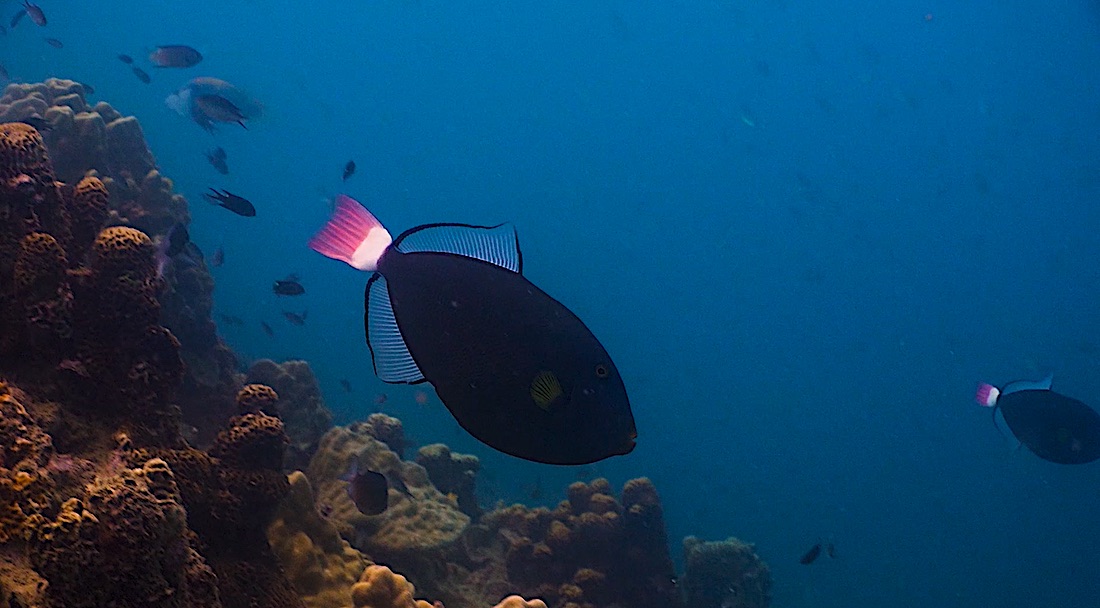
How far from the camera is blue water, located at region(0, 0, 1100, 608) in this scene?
2357 inches

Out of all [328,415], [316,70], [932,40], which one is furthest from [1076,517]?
[316,70]

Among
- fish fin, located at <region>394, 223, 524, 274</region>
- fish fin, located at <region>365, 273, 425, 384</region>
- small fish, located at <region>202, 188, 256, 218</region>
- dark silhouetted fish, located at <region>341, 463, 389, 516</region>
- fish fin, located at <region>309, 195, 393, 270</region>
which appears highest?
fish fin, located at <region>394, 223, 524, 274</region>

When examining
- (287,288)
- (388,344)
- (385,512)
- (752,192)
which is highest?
(752,192)

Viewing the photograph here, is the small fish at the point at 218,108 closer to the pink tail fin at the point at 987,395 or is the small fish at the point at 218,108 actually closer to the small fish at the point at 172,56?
the small fish at the point at 172,56

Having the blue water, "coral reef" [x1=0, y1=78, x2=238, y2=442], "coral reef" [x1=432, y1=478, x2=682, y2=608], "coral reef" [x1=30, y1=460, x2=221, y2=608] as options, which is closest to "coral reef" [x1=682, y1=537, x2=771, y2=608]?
"coral reef" [x1=432, y1=478, x2=682, y2=608]

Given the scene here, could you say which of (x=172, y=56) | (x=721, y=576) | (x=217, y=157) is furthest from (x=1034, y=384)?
(x=172, y=56)

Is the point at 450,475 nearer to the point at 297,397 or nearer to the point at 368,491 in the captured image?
the point at 297,397

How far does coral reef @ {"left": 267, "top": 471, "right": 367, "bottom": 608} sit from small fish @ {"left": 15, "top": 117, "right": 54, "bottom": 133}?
515cm

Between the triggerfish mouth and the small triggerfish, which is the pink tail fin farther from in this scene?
the triggerfish mouth

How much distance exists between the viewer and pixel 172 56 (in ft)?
33.5

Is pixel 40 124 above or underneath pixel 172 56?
underneath

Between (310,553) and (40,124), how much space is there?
5.69m

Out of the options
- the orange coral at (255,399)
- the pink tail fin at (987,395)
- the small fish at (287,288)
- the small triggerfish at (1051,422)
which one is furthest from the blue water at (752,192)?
the orange coral at (255,399)

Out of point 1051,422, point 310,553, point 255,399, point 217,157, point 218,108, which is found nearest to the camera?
point 255,399
